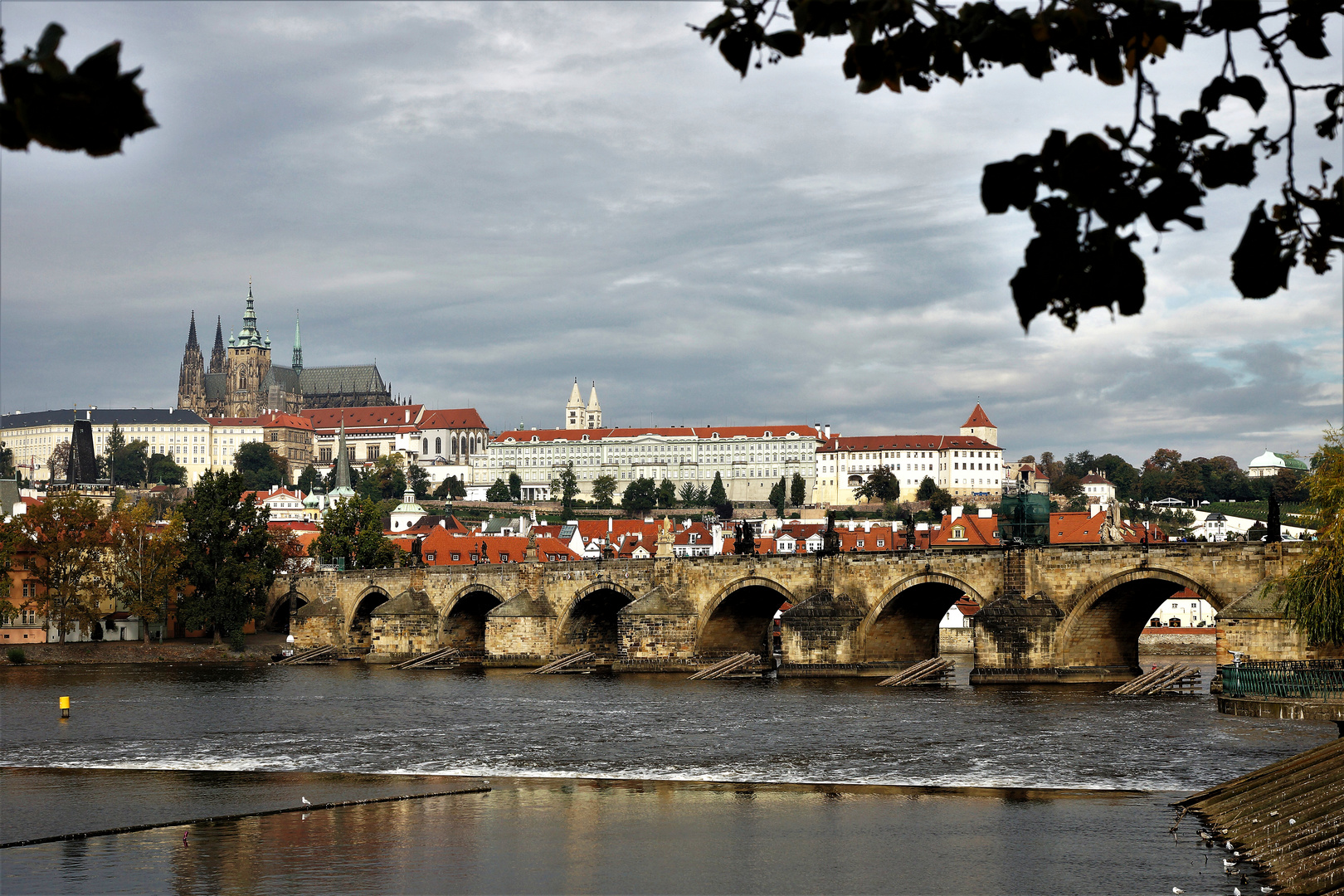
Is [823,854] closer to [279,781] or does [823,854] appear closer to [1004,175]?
[279,781]

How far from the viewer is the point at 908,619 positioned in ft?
165

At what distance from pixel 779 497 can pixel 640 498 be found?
59.5 feet

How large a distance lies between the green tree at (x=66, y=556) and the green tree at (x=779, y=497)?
4438 inches

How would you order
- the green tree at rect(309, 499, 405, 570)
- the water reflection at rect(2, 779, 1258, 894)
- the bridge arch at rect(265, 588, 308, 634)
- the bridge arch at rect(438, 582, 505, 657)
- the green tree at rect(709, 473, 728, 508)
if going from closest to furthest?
the water reflection at rect(2, 779, 1258, 894) < the bridge arch at rect(438, 582, 505, 657) < the bridge arch at rect(265, 588, 308, 634) < the green tree at rect(309, 499, 405, 570) < the green tree at rect(709, 473, 728, 508)

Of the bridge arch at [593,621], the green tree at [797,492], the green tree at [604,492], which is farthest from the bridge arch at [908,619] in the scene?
the green tree at [604,492]

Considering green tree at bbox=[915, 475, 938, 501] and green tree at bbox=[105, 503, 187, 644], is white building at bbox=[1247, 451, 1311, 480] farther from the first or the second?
green tree at bbox=[105, 503, 187, 644]

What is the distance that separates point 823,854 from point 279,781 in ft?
38.5

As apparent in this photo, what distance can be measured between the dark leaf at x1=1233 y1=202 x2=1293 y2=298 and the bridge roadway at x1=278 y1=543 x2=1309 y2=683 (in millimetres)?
35827

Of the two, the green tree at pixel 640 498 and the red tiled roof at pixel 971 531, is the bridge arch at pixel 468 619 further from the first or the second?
the green tree at pixel 640 498

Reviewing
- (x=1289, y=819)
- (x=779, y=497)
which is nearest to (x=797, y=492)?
(x=779, y=497)

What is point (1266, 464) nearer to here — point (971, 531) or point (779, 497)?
point (779, 497)

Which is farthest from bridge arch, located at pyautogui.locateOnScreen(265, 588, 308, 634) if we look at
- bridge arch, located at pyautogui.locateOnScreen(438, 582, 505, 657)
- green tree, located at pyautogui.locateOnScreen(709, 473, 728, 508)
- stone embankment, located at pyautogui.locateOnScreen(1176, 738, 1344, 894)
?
green tree, located at pyautogui.locateOnScreen(709, 473, 728, 508)

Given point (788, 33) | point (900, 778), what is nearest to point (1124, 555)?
point (900, 778)

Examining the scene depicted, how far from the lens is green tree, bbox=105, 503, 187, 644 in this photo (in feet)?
219
